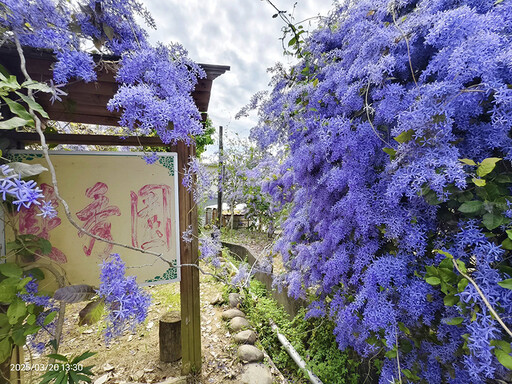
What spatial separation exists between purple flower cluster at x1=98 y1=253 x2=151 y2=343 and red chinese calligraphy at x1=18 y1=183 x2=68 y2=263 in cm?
73

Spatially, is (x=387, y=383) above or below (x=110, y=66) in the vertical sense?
below

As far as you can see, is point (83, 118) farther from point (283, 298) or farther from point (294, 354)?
point (283, 298)

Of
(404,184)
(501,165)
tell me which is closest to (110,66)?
(404,184)

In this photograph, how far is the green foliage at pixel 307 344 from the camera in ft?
6.41

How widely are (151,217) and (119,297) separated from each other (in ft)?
2.49

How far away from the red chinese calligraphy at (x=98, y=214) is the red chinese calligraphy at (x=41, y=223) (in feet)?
0.45

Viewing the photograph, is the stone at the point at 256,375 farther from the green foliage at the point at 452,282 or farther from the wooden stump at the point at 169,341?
the green foliage at the point at 452,282

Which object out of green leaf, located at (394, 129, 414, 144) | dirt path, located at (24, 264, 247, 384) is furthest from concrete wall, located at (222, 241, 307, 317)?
green leaf, located at (394, 129, 414, 144)

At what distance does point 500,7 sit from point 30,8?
6.69ft

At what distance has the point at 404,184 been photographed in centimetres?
84

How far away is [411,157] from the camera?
2.89ft

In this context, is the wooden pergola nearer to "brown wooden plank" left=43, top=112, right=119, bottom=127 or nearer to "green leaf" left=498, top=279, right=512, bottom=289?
"brown wooden plank" left=43, top=112, right=119, bottom=127

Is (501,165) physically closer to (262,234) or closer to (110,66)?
(110,66)

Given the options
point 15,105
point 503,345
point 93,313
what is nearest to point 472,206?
point 503,345
